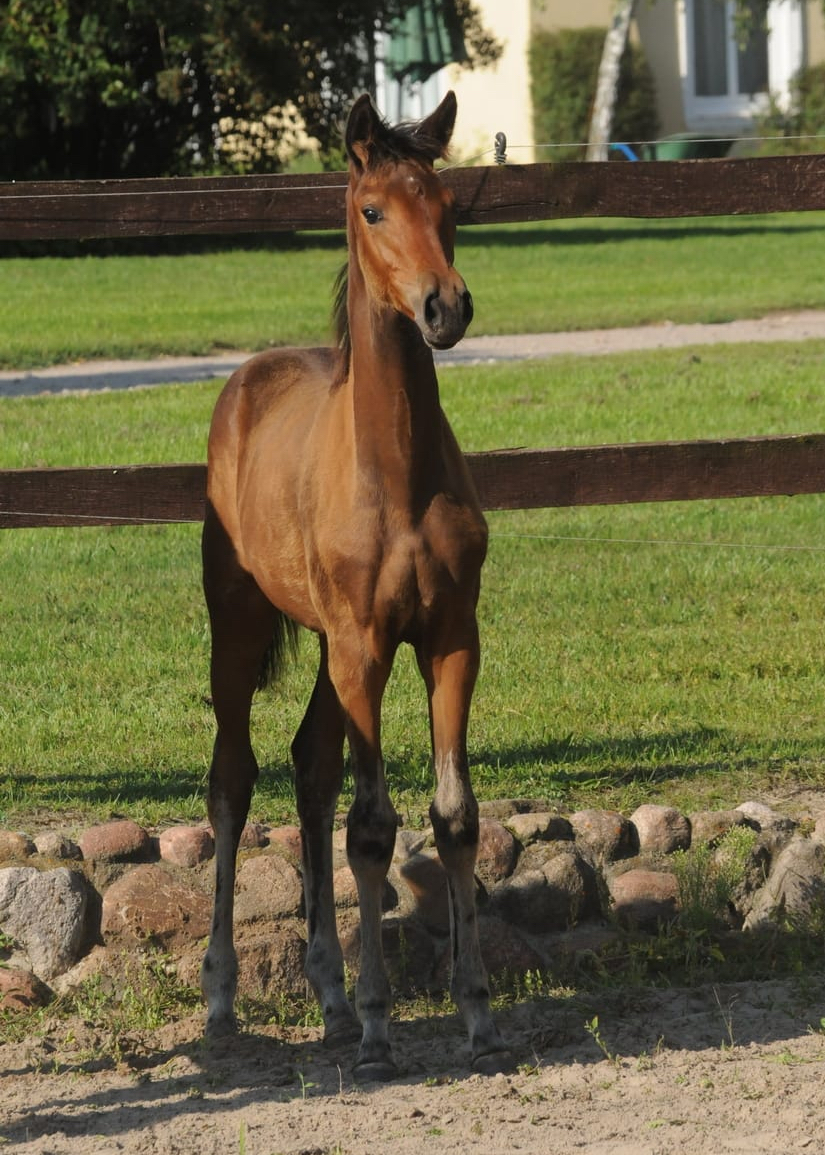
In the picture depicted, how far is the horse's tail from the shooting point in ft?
16.5

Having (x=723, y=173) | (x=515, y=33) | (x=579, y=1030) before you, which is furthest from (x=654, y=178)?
(x=515, y=33)

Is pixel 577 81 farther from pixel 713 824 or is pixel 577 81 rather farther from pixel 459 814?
pixel 459 814

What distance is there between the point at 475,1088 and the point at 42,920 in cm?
142

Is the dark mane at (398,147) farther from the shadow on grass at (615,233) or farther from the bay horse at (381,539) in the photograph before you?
the shadow on grass at (615,233)

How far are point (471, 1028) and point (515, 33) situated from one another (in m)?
32.9

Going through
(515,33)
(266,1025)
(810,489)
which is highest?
(515,33)

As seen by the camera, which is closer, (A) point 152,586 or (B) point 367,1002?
(B) point 367,1002

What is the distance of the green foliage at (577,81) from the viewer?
34125 mm

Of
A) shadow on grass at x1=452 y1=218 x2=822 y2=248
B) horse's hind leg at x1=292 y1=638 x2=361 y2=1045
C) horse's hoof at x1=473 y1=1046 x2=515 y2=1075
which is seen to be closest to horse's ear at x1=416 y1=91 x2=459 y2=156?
horse's hind leg at x1=292 y1=638 x2=361 y2=1045

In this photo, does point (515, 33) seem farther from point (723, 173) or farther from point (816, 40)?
point (723, 173)

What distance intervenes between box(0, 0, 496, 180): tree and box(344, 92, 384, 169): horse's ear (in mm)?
17936

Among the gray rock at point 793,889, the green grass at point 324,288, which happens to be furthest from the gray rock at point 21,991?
the green grass at point 324,288

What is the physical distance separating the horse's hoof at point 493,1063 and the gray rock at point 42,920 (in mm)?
1311

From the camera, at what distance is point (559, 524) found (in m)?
9.55
